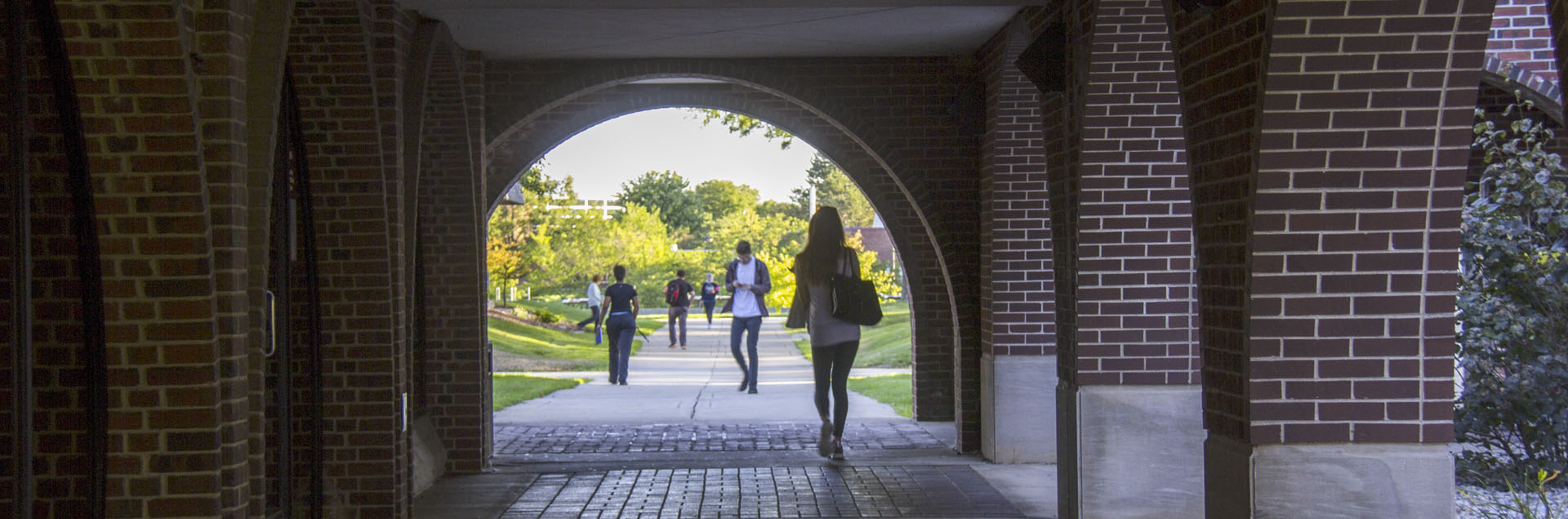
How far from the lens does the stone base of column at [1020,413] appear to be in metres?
9.50

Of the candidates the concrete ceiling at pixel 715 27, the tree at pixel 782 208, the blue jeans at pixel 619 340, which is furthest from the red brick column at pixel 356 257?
the tree at pixel 782 208

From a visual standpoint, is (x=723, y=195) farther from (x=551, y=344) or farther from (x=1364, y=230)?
(x=1364, y=230)

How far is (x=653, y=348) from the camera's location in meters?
23.5

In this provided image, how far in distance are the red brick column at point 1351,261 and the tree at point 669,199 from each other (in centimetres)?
6685

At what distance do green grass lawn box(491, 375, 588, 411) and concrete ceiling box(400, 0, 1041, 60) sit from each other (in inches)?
198

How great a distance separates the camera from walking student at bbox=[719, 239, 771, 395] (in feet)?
45.9

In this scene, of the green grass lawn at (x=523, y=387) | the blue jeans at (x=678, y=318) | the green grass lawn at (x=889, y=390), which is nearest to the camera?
the green grass lawn at (x=889, y=390)

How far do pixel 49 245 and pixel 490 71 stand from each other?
603 cm

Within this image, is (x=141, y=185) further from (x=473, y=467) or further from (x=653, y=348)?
(x=653, y=348)

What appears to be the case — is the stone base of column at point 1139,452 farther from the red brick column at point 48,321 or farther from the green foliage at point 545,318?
the green foliage at point 545,318

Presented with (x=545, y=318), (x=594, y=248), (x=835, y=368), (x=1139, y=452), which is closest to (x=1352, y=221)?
(x=1139, y=452)

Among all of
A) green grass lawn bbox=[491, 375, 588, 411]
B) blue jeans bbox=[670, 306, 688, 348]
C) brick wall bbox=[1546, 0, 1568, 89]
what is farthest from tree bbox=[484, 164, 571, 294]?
brick wall bbox=[1546, 0, 1568, 89]

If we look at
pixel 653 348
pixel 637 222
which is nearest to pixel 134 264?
pixel 653 348

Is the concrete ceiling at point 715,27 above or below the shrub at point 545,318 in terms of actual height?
above
